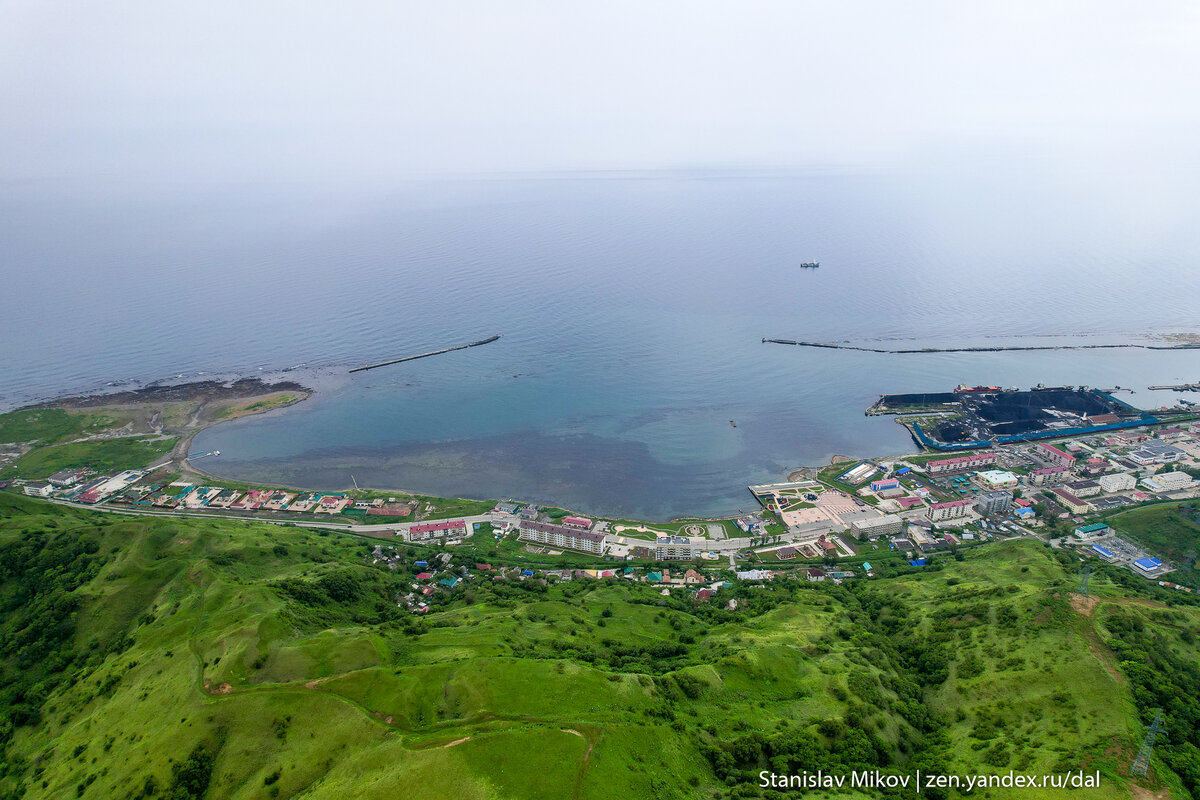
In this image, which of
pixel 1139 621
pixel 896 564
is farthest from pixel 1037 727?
pixel 896 564

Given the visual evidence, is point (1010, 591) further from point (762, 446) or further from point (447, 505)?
point (447, 505)

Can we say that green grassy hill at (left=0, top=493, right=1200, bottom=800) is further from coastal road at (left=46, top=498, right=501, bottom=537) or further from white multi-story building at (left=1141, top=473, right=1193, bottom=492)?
white multi-story building at (left=1141, top=473, right=1193, bottom=492)

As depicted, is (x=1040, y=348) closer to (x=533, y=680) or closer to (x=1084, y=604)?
(x=1084, y=604)

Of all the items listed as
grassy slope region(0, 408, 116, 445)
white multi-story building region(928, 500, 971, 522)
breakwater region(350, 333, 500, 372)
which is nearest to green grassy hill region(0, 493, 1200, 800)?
white multi-story building region(928, 500, 971, 522)

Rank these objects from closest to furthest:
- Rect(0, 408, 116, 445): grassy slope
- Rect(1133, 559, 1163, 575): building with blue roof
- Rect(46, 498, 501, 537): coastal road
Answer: Rect(1133, 559, 1163, 575): building with blue roof
Rect(46, 498, 501, 537): coastal road
Rect(0, 408, 116, 445): grassy slope

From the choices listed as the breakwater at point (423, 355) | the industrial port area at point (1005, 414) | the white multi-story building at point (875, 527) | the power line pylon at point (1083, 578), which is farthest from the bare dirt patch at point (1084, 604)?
the breakwater at point (423, 355)

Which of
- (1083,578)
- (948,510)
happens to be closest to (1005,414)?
(948,510)

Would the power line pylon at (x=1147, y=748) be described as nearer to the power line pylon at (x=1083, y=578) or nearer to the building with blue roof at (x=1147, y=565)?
the power line pylon at (x=1083, y=578)
